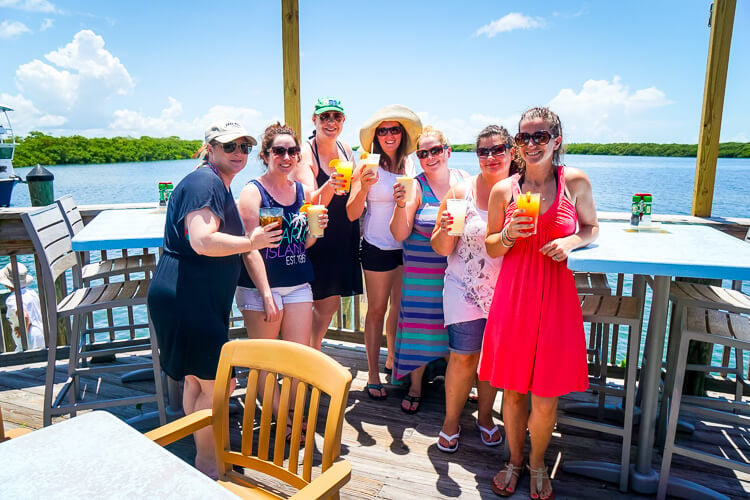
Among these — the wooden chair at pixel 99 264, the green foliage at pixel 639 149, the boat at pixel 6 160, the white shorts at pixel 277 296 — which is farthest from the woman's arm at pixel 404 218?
the green foliage at pixel 639 149

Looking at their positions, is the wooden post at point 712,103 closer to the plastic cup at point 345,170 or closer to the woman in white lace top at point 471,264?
the woman in white lace top at point 471,264

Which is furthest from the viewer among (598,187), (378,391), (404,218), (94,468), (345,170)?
(598,187)

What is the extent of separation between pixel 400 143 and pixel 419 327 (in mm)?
1177

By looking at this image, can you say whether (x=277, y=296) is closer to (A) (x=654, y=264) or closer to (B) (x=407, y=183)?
(B) (x=407, y=183)

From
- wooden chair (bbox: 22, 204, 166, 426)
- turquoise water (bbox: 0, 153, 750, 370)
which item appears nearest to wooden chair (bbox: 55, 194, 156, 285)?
wooden chair (bbox: 22, 204, 166, 426)

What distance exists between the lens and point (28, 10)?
43.2m

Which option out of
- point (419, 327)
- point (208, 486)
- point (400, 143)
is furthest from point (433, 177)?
point (208, 486)

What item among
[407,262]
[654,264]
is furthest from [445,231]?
[654,264]

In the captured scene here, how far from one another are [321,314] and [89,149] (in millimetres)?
32134

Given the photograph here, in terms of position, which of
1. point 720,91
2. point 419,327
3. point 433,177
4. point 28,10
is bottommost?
point 419,327

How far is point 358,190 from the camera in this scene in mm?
2850

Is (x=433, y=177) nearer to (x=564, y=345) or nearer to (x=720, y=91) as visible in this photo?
(x=564, y=345)

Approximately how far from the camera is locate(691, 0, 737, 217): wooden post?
10.3 ft

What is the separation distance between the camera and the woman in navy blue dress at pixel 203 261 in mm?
1999
